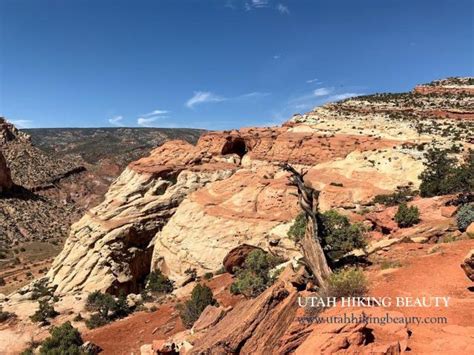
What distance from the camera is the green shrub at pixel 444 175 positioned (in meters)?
30.5

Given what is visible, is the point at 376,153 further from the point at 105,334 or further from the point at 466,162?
the point at 105,334

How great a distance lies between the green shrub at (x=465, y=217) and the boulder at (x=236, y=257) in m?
11.9

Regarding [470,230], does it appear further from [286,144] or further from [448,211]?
[286,144]

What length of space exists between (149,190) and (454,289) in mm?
30554

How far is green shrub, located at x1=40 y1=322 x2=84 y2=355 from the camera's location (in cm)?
1942

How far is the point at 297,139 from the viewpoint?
4725cm

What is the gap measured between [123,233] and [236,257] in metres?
11.7

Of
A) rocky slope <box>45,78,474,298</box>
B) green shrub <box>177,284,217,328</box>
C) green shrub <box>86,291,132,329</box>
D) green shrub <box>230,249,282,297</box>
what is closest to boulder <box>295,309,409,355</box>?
green shrub <box>230,249,282,297</box>

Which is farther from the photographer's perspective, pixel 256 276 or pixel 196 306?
pixel 256 276

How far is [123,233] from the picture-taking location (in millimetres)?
34500

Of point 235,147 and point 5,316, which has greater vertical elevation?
point 235,147

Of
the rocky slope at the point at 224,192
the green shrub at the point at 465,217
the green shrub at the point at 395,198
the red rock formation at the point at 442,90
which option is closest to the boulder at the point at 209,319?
the rocky slope at the point at 224,192

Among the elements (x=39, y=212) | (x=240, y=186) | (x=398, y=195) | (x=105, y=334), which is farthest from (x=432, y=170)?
(x=39, y=212)

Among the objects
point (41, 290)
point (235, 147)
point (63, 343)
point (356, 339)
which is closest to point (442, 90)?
point (235, 147)
